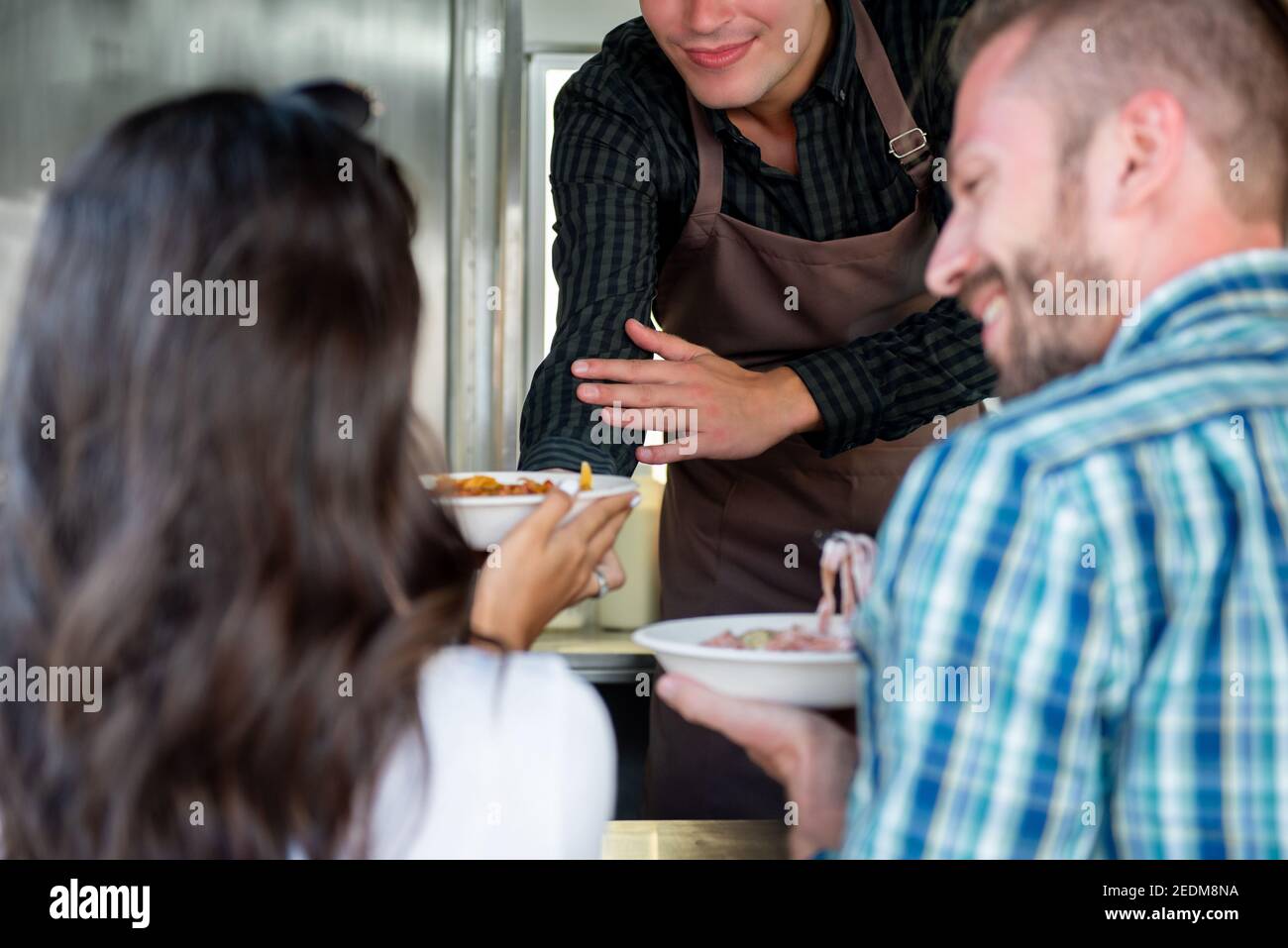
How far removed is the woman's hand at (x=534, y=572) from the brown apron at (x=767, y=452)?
31.9 inches

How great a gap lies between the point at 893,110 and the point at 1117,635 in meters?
1.16

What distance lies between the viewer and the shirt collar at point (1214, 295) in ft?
2.46

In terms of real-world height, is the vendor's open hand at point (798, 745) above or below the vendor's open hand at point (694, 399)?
below

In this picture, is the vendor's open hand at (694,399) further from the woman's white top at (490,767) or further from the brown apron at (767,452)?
the woman's white top at (490,767)

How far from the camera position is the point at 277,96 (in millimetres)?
792

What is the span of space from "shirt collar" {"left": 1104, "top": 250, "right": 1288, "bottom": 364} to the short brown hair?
0.10 meters

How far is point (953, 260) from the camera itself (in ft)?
2.93

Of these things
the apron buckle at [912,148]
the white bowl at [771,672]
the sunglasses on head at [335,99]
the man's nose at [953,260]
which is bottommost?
the white bowl at [771,672]

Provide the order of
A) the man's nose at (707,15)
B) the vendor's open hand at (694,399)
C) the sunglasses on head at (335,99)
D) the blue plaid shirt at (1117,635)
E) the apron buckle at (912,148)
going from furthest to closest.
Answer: the apron buckle at (912,148)
the man's nose at (707,15)
the vendor's open hand at (694,399)
the sunglasses on head at (335,99)
the blue plaid shirt at (1117,635)

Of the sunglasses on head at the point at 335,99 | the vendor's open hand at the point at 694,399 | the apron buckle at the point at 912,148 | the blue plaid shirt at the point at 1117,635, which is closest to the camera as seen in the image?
the blue plaid shirt at the point at 1117,635

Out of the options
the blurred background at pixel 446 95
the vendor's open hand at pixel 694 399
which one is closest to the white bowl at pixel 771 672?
the vendor's open hand at pixel 694 399

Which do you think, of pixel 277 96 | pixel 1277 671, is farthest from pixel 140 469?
pixel 1277 671

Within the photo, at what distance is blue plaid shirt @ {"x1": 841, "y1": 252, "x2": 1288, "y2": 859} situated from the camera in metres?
0.66
